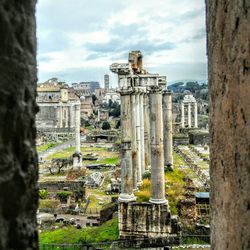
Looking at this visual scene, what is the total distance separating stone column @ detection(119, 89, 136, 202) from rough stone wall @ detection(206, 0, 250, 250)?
449 inches

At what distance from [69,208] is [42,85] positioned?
245ft

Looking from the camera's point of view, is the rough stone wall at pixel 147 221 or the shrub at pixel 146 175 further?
the shrub at pixel 146 175

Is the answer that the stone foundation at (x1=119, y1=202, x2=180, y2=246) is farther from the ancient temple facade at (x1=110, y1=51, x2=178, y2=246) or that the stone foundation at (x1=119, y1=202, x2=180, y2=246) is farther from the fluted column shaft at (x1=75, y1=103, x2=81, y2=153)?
the fluted column shaft at (x1=75, y1=103, x2=81, y2=153)

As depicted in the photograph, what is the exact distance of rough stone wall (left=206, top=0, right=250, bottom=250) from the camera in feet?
7.42

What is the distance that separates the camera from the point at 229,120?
253 cm

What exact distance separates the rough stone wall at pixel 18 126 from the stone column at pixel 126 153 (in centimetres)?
1300

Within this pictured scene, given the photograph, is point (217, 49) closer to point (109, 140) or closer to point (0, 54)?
point (0, 54)

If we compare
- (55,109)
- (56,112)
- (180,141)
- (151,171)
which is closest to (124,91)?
(151,171)

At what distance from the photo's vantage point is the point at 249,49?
2.21 metres

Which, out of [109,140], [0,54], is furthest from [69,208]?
[109,140]

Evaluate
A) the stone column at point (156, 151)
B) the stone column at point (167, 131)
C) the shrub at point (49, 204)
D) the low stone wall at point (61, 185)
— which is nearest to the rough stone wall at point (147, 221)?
the stone column at point (156, 151)

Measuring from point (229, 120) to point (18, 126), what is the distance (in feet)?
4.93

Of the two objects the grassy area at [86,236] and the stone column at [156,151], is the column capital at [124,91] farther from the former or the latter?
the grassy area at [86,236]

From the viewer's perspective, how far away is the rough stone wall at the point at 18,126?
4.02 ft
